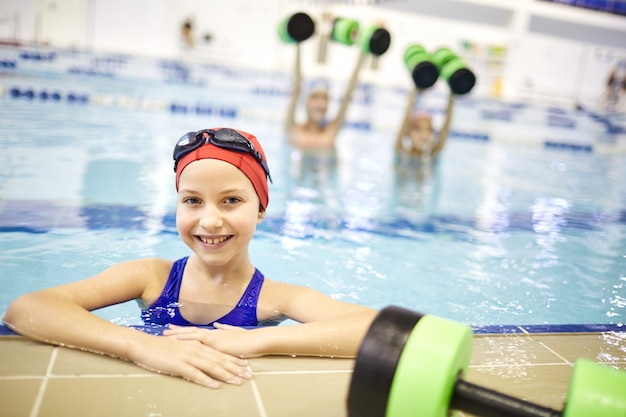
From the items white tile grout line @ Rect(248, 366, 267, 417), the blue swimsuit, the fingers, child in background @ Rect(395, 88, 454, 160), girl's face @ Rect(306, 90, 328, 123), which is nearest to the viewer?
white tile grout line @ Rect(248, 366, 267, 417)

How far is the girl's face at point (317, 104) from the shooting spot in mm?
7616

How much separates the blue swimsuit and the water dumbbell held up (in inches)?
42.1

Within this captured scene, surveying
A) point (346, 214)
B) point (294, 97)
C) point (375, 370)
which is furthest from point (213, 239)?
point (294, 97)

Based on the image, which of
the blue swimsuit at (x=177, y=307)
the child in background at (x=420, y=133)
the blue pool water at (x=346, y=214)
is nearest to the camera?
the blue swimsuit at (x=177, y=307)

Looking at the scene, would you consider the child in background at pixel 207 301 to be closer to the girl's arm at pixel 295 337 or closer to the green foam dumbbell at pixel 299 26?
the girl's arm at pixel 295 337

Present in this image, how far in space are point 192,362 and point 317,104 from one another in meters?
6.19

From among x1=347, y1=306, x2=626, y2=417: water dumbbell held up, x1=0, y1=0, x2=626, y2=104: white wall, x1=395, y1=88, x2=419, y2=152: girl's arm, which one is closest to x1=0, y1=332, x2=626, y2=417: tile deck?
x1=347, y1=306, x2=626, y2=417: water dumbbell held up

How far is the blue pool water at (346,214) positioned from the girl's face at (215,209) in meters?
0.81

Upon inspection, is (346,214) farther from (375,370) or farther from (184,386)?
(375,370)

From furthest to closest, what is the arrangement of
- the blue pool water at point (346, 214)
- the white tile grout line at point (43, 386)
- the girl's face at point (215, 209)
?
the blue pool water at point (346, 214), the girl's face at point (215, 209), the white tile grout line at point (43, 386)

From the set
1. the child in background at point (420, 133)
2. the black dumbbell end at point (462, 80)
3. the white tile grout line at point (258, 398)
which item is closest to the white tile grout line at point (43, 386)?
the white tile grout line at point (258, 398)

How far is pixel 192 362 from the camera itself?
1.74 metres

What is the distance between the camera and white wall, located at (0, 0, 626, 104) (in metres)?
16.7

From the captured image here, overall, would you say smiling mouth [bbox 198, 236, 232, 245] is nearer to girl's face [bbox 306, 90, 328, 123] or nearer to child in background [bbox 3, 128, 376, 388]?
child in background [bbox 3, 128, 376, 388]
